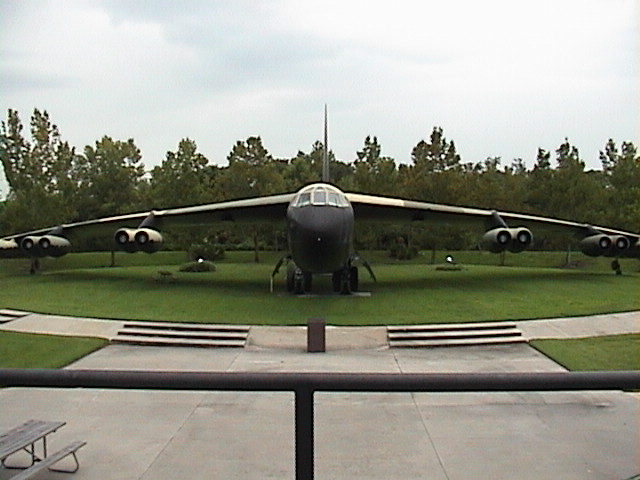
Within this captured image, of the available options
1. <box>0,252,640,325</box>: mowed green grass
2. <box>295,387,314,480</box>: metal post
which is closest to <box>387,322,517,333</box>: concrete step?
<box>0,252,640,325</box>: mowed green grass

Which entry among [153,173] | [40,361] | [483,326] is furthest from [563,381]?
[153,173]

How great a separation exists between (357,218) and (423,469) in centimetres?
2138

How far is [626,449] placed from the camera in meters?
8.01

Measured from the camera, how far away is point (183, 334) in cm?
1709

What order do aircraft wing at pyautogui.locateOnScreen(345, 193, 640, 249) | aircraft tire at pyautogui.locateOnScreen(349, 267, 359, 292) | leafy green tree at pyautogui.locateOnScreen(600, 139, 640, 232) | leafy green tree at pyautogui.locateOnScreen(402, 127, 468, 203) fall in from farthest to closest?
leafy green tree at pyautogui.locateOnScreen(402, 127, 468, 203), leafy green tree at pyautogui.locateOnScreen(600, 139, 640, 232), aircraft wing at pyautogui.locateOnScreen(345, 193, 640, 249), aircraft tire at pyautogui.locateOnScreen(349, 267, 359, 292)

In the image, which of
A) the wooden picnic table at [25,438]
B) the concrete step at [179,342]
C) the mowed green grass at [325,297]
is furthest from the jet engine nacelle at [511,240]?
the wooden picnic table at [25,438]

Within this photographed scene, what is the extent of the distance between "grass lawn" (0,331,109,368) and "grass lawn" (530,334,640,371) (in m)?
10.3

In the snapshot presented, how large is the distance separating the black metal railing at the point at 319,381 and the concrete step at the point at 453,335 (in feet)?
47.8

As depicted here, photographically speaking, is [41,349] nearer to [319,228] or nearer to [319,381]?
[319,228]

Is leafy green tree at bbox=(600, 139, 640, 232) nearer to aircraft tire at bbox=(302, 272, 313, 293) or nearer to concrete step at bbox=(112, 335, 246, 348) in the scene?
aircraft tire at bbox=(302, 272, 313, 293)

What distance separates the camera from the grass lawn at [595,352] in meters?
13.4

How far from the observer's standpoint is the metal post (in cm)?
189

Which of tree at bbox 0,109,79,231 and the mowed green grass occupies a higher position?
tree at bbox 0,109,79,231

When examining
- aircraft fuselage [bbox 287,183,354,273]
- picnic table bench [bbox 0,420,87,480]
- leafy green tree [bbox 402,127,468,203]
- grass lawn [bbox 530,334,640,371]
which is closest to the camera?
picnic table bench [bbox 0,420,87,480]
